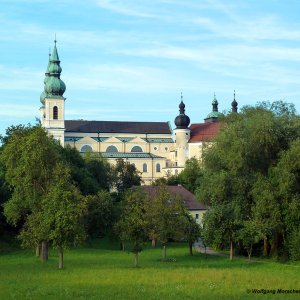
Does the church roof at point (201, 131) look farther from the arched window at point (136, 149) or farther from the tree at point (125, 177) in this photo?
the tree at point (125, 177)

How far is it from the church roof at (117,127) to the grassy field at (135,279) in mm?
94477

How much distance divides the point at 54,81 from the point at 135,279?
338 feet

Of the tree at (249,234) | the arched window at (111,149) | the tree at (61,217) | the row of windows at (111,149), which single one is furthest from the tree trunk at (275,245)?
the arched window at (111,149)

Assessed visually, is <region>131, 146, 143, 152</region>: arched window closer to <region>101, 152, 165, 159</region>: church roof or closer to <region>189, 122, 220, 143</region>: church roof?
<region>101, 152, 165, 159</region>: church roof

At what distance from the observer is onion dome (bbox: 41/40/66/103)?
5064 inches

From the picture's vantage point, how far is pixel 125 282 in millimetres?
30438

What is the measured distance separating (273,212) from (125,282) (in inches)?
701

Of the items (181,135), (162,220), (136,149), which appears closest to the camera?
(162,220)

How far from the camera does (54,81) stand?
131 m

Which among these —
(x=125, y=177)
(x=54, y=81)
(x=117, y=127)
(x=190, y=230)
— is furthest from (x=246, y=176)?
(x=117, y=127)

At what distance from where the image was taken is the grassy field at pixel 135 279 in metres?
26.2

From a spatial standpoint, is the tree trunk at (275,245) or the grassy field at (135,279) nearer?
the grassy field at (135,279)

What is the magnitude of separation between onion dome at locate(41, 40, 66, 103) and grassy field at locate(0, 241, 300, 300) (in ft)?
279

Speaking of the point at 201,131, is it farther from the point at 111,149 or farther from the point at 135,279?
the point at 135,279
